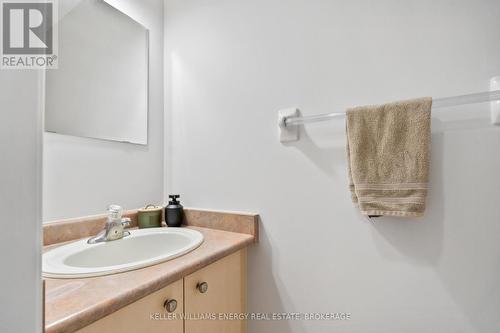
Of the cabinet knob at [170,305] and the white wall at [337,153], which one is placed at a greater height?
the white wall at [337,153]

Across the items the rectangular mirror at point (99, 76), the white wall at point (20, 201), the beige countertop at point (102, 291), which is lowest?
the beige countertop at point (102, 291)

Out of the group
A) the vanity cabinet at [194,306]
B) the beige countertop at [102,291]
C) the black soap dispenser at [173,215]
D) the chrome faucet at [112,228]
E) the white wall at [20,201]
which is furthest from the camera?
the black soap dispenser at [173,215]

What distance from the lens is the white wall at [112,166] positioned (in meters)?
0.94

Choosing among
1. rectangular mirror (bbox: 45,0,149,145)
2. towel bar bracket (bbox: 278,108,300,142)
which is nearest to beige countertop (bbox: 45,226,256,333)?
towel bar bracket (bbox: 278,108,300,142)

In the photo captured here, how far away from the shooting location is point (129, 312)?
60 cm

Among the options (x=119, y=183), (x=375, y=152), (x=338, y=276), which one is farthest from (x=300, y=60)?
(x=119, y=183)

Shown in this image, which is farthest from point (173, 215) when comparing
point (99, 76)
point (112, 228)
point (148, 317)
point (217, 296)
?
point (99, 76)

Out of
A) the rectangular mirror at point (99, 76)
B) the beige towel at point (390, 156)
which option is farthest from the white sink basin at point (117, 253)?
the beige towel at point (390, 156)

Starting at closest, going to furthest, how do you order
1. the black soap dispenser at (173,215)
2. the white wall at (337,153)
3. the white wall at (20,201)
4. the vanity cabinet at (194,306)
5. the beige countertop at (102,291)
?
the white wall at (20,201) → the beige countertop at (102,291) → the vanity cabinet at (194,306) → the white wall at (337,153) → the black soap dispenser at (173,215)

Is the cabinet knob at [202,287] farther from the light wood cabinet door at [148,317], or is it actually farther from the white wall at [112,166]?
the white wall at [112,166]

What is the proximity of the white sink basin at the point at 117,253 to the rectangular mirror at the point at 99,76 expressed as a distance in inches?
17.9

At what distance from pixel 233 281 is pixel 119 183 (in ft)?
2.22

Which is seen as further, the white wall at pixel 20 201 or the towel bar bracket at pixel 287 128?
the towel bar bracket at pixel 287 128

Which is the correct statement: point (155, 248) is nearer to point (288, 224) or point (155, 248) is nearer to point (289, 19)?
point (288, 224)
